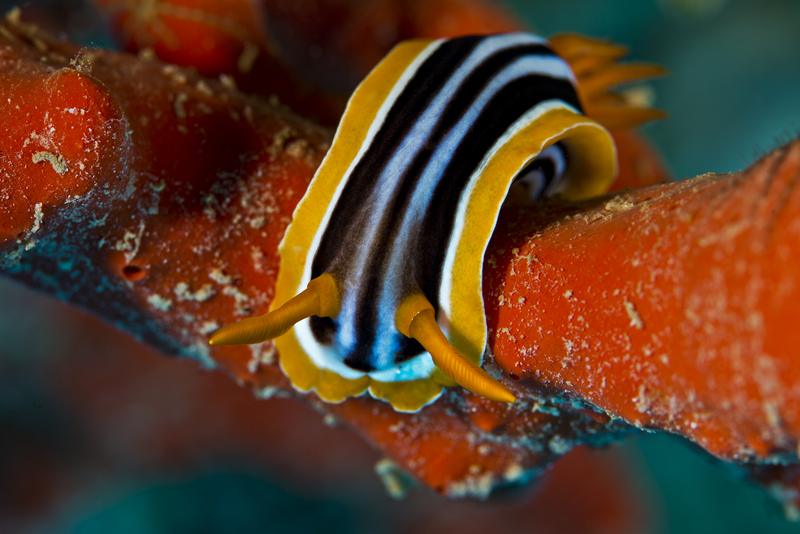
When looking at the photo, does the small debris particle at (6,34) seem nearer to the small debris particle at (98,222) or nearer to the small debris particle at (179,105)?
the small debris particle at (179,105)

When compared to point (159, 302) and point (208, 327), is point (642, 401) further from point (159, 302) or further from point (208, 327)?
point (159, 302)

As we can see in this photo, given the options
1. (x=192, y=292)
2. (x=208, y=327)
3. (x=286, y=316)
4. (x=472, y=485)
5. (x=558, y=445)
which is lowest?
(x=472, y=485)

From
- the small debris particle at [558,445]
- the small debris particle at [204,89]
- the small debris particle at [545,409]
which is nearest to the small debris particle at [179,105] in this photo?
the small debris particle at [204,89]

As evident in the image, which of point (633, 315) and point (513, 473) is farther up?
point (633, 315)

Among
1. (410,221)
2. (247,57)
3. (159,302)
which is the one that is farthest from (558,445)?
(247,57)

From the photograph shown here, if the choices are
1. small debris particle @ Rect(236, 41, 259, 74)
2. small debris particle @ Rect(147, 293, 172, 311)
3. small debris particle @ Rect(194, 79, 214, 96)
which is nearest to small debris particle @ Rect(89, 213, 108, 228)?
small debris particle @ Rect(147, 293, 172, 311)

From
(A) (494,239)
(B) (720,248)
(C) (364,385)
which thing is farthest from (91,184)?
(B) (720,248)

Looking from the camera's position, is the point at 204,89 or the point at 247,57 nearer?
the point at 204,89
